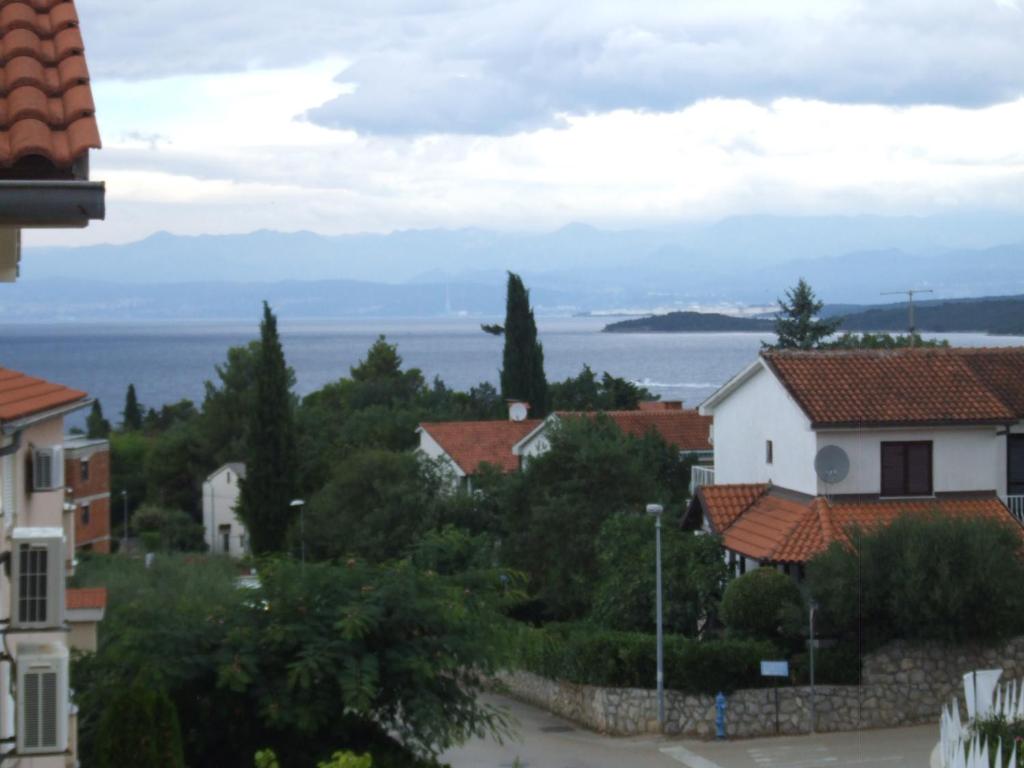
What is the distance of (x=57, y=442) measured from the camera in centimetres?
1625

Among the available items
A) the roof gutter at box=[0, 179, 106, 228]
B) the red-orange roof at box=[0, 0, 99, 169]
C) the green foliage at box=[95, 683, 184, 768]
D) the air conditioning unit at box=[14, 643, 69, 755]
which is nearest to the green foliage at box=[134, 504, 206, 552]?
the green foliage at box=[95, 683, 184, 768]

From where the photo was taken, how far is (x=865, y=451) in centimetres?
3105

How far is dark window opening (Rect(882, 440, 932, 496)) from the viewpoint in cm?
3116

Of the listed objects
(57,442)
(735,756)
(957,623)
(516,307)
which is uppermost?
(516,307)

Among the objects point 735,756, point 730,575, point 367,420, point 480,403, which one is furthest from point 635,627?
point 480,403

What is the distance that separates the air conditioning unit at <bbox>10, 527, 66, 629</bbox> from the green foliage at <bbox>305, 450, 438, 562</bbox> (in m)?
33.1

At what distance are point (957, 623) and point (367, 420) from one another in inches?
1702

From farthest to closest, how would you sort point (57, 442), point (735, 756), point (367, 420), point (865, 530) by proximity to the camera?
1. point (367, 420)
2. point (865, 530)
3. point (735, 756)
4. point (57, 442)

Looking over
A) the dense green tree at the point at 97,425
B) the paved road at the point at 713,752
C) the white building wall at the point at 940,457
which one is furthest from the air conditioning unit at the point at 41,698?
the dense green tree at the point at 97,425

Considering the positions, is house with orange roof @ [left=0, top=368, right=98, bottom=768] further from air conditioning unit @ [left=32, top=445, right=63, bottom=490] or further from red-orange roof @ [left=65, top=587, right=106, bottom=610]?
red-orange roof @ [left=65, top=587, right=106, bottom=610]

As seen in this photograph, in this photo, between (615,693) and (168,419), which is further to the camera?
(168,419)

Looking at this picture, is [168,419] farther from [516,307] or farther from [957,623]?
[957,623]

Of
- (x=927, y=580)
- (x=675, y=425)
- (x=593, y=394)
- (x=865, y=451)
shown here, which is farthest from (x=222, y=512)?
(x=927, y=580)

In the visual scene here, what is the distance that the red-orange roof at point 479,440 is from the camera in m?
51.8
